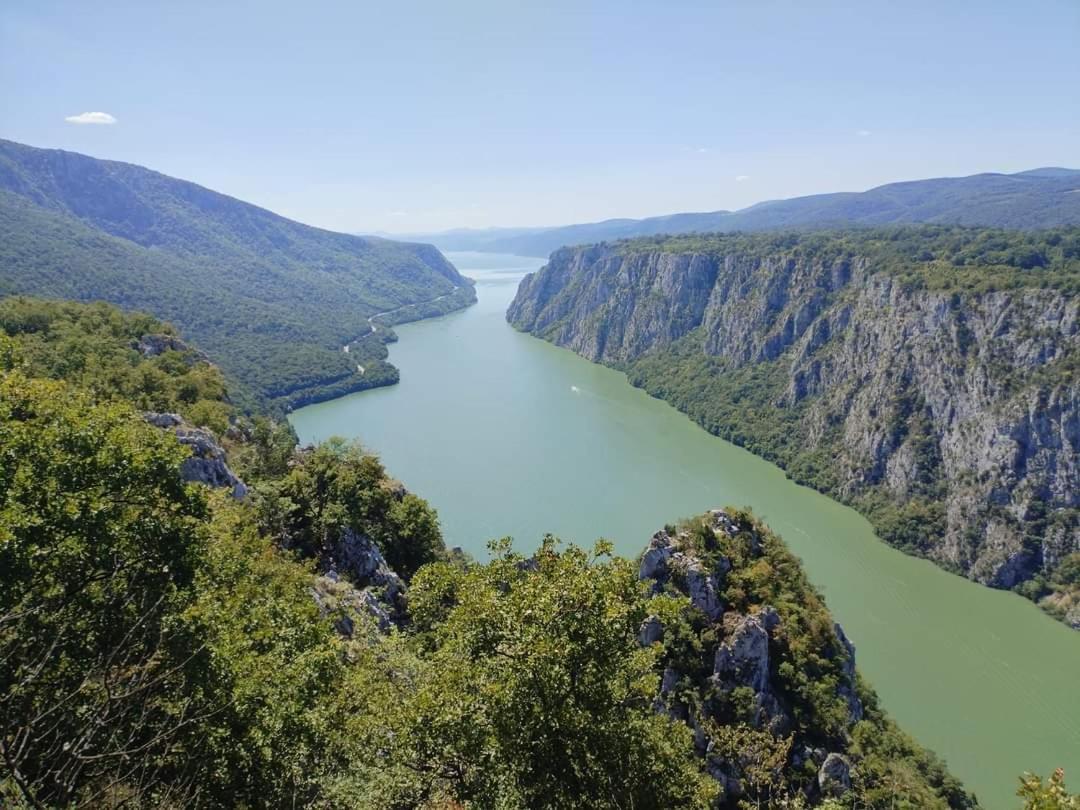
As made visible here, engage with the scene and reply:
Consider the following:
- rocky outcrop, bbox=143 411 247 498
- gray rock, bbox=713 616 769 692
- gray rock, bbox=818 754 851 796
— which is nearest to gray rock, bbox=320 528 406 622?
rocky outcrop, bbox=143 411 247 498

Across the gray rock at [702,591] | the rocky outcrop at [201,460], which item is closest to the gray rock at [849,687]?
the gray rock at [702,591]

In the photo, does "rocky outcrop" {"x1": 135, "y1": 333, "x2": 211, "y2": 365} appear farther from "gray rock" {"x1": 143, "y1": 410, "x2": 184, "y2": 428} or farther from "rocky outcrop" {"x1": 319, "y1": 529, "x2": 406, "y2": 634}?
"rocky outcrop" {"x1": 319, "y1": 529, "x2": 406, "y2": 634}

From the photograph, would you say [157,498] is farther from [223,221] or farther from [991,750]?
[223,221]

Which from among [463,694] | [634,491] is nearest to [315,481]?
[463,694]

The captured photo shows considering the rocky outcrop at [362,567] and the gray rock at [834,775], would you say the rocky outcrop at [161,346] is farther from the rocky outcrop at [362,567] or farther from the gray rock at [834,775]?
the gray rock at [834,775]

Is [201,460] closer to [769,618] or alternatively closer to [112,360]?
[112,360]
